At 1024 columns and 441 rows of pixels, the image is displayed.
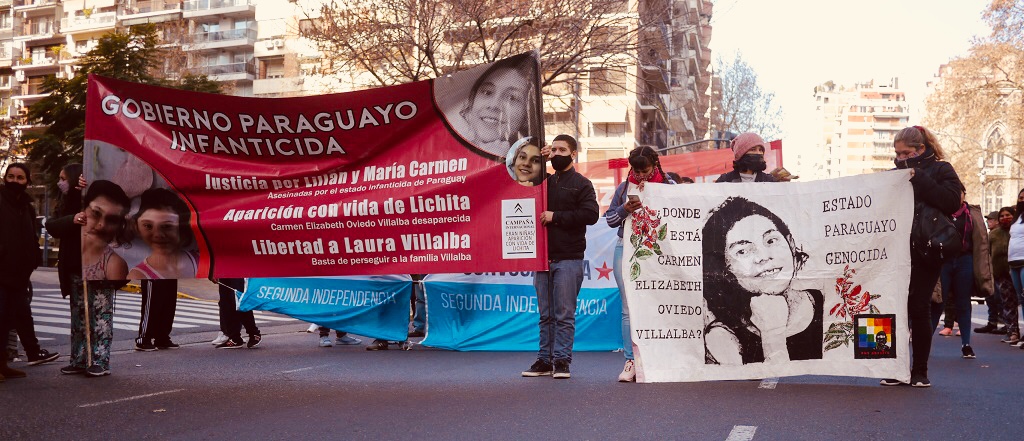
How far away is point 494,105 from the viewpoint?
26.5 ft

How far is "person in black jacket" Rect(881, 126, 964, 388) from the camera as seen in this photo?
7.71 meters

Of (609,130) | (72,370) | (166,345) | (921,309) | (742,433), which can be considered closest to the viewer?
(742,433)

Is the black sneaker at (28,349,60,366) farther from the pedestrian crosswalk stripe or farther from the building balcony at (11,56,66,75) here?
the building balcony at (11,56,66,75)

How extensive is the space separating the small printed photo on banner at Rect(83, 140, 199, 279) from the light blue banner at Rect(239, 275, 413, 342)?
3.58 m

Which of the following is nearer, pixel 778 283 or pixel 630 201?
pixel 778 283

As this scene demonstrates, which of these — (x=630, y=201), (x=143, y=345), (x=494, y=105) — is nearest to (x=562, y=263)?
(x=630, y=201)

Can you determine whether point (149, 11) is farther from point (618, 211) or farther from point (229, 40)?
point (618, 211)

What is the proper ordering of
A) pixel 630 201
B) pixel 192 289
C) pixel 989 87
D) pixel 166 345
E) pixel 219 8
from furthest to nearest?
pixel 219 8 → pixel 989 87 → pixel 192 289 → pixel 166 345 → pixel 630 201

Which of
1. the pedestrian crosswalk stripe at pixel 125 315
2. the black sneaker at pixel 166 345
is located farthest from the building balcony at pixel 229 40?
the black sneaker at pixel 166 345

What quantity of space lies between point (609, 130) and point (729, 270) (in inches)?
2127

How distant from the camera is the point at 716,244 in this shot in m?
7.89

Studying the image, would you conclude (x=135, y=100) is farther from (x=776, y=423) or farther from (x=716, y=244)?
(x=776, y=423)

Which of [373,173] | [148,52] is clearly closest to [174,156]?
[373,173]

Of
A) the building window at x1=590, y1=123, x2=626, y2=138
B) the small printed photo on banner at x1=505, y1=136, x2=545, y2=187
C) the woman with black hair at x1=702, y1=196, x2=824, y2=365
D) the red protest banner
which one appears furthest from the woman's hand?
the building window at x1=590, y1=123, x2=626, y2=138
